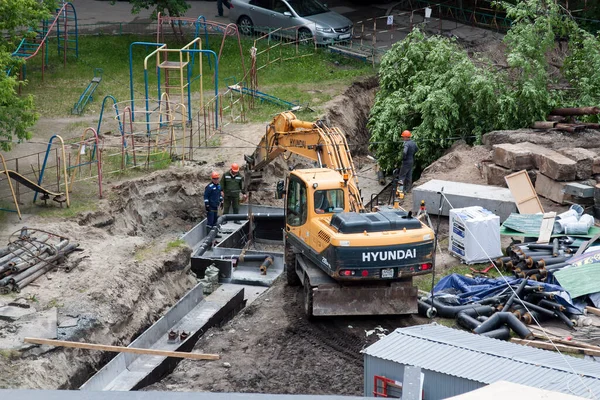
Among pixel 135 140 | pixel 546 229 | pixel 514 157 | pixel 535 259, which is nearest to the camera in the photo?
pixel 535 259

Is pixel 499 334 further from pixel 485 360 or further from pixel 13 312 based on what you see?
pixel 13 312

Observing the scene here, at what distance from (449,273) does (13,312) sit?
28.6 ft

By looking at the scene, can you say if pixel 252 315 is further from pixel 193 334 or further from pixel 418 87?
pixel 418 87

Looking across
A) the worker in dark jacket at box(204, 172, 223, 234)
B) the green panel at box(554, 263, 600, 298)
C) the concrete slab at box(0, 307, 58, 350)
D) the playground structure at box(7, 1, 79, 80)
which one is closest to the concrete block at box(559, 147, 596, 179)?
the green panel at box(554, 263, 600, 298)

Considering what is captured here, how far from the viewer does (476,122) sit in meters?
26.3

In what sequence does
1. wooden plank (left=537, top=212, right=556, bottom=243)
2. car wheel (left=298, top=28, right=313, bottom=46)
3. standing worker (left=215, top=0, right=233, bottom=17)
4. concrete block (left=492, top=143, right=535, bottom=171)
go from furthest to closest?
standing worker (left=215, top=0, right=233, bottom=17), car wheel (left=298, top=28, right=313, bottom=46), concrete block (left=492, top=143, right=535, bottom=171), wooden plank (left=537, top=212, right=556, bottom=243)

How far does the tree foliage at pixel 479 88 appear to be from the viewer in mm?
25516

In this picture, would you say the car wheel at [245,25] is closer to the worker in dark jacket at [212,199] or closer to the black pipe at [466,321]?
the worker in dark jacket at [212,199]

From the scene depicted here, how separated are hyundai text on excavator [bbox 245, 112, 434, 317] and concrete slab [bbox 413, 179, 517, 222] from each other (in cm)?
356

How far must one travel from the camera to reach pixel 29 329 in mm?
16250

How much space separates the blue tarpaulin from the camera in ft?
57.4

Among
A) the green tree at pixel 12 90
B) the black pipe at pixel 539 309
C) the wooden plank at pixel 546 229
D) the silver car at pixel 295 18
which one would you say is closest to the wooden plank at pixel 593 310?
the black pipe at pixel 539 309

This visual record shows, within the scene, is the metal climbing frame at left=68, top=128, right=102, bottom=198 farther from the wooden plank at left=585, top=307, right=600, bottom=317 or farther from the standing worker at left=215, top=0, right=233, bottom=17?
the standing worker at left=215, top=0, right=233, bottom=17

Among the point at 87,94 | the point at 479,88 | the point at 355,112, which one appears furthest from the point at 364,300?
the point at 87,94
